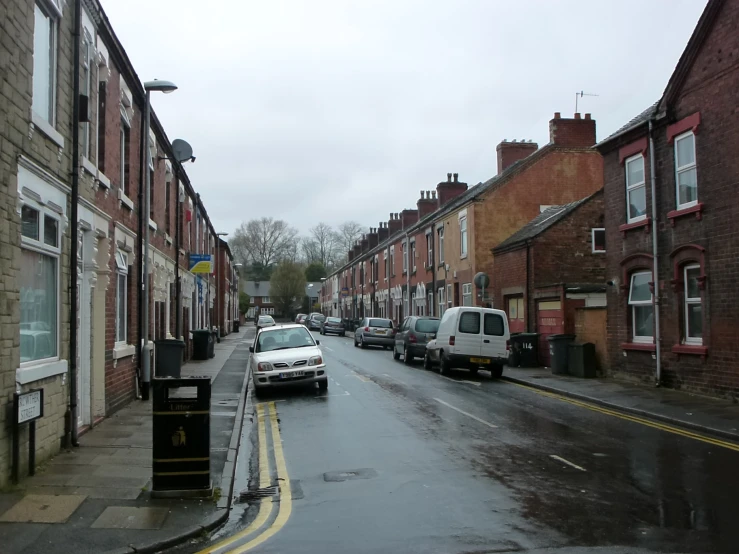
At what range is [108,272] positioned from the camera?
11.9 metres

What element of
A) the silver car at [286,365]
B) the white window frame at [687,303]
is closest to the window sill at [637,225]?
the white window frame at [687,303]

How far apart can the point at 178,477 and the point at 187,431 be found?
0.46 meters

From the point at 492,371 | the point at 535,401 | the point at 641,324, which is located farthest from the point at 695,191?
the point at 492,371

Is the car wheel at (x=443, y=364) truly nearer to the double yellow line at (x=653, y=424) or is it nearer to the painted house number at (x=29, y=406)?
the double yellow line at (x=653, y=424)

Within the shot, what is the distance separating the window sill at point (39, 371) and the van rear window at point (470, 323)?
13.5m

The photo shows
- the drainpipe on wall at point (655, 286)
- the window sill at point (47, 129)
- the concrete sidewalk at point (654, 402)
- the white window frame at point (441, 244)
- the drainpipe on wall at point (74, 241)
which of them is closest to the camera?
the window sill at point (47, 129)

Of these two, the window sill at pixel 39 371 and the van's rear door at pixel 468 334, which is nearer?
the window sill at pixel 39 371

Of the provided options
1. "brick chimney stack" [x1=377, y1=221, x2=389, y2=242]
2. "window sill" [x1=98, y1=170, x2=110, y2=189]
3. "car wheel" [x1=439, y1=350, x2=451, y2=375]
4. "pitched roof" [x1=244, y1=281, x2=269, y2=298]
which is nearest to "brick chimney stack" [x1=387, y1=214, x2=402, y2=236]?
"brick chimney stack" [x1=377, y1=221, x2=389, y2=242]

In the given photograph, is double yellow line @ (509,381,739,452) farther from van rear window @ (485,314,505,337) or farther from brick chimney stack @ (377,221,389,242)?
brick chimney stack @ (377,221,389,242)

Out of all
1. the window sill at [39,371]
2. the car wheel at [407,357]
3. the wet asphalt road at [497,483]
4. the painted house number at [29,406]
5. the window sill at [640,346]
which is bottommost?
the wet asphalt road at [497,483]

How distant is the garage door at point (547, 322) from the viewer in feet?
74.9

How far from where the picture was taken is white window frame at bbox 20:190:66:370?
8094 mm

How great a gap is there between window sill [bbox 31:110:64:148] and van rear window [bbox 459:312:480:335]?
45.8 feet

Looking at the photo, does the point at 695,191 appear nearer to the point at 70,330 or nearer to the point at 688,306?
the point at 688,306
